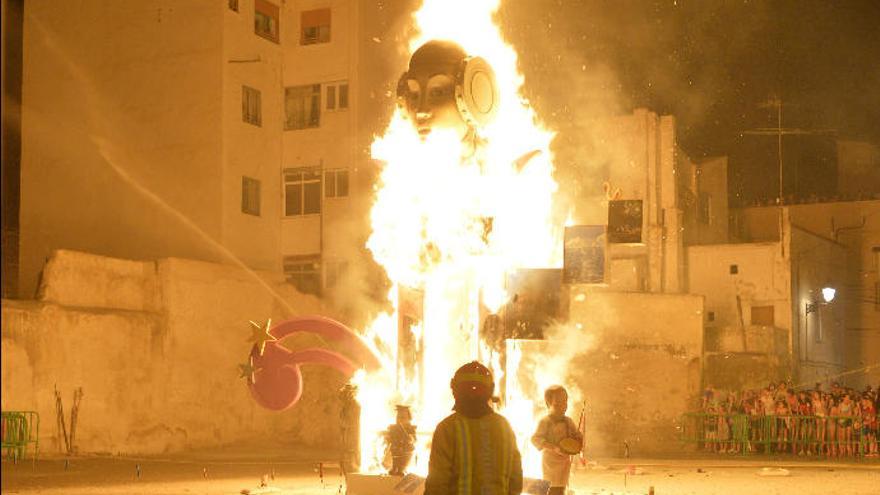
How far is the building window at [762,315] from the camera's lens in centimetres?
4084

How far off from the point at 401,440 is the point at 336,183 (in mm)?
25111

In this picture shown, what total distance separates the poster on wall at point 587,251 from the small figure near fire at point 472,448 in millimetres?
8749

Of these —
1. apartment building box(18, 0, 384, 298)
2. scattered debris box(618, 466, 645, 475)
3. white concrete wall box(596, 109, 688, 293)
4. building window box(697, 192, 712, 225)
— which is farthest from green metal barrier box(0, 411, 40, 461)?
building window box(697, 192, 712, 225)

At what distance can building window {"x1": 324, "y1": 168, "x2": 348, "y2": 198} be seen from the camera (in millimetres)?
38219

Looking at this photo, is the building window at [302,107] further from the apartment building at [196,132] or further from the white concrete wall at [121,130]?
the white concrete wall at [121,130]

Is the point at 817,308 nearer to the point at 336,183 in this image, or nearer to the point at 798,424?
the point at 798,424

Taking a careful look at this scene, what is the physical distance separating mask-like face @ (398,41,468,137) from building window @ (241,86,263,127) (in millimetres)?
23581

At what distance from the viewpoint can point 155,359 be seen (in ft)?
87.8

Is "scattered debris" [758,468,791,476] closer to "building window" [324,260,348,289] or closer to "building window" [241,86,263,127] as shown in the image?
"building window" [324,260,348,289]

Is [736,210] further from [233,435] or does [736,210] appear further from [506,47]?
[506,47]

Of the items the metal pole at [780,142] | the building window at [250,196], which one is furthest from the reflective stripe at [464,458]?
the metal pole at [780,142]

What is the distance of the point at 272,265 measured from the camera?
38.2m

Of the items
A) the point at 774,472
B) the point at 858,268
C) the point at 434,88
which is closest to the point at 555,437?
the point at 434,88

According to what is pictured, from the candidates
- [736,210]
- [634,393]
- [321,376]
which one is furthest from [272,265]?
[736,210]
